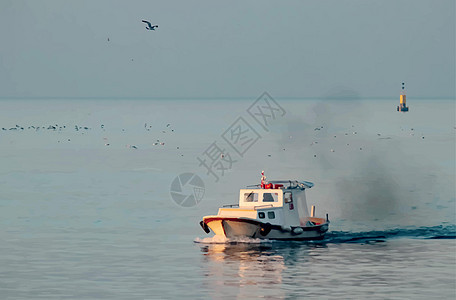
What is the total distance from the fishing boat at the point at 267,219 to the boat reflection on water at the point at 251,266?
3.49 ft

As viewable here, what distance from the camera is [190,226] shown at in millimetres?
84250

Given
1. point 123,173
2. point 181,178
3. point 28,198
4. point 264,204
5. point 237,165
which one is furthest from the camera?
point 237,165

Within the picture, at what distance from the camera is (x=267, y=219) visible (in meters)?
75.7

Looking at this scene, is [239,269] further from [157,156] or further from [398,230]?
[157,156]

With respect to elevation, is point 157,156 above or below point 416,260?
above

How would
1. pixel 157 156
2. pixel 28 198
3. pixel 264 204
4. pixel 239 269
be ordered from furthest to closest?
pixel 157 156 < pixel 28 198 < pixel 264 204 < pixel 239 269

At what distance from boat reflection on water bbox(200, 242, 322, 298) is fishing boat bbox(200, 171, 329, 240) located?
3.49ft

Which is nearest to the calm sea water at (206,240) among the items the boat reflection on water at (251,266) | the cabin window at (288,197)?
the boat reflection on water at (251,266)

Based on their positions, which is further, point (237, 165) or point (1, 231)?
point (237, 165)

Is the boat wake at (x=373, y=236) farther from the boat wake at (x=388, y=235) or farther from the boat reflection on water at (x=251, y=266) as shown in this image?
the boat reflection on water at (x=251, y=266)

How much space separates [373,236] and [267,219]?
982 cm

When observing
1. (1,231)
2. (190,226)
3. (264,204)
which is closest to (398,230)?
(264,204)

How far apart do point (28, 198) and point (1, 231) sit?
25.8 meters

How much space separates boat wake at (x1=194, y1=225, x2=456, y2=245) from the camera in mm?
74863
